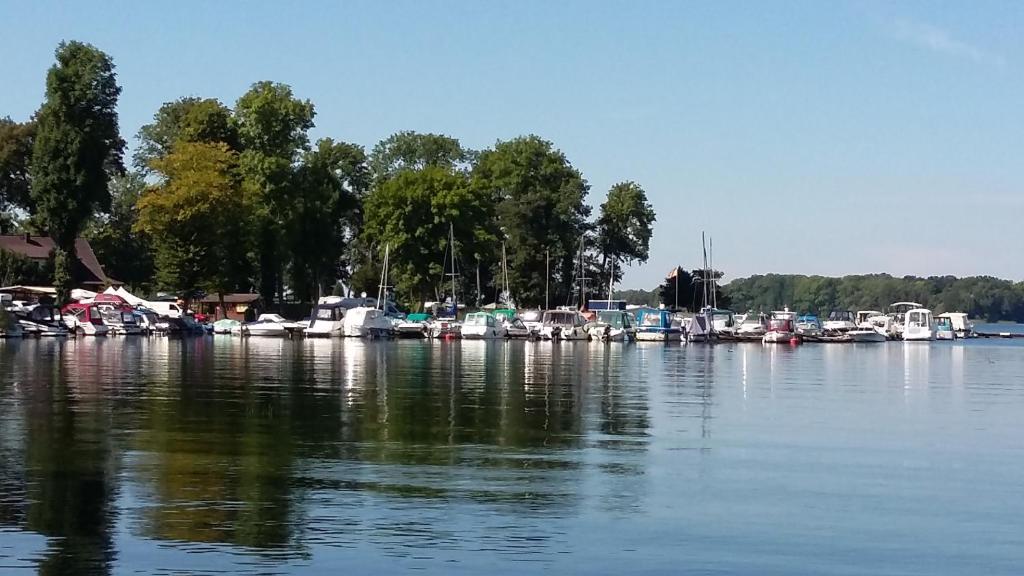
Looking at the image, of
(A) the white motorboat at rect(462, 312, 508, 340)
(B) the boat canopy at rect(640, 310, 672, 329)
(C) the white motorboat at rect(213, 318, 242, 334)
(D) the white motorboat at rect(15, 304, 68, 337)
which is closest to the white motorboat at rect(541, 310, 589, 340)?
(A) the white motorboat at rect(462, 312, 508, 340)

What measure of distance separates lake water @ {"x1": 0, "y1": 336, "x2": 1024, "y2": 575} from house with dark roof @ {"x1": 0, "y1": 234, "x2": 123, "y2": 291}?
71909mm

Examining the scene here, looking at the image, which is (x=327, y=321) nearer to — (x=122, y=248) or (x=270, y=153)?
(x=270, y=153)

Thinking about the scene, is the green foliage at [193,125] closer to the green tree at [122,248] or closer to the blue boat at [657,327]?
the green tree at [122,248]

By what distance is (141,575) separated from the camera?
45.2 ft

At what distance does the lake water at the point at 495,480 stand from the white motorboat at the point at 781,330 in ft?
→ 223

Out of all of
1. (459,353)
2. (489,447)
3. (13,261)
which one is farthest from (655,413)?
(13,261)

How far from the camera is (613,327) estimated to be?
109 m

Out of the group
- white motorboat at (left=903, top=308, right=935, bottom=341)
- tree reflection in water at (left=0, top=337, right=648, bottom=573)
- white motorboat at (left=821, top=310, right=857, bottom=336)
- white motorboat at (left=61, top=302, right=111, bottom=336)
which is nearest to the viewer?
tree reflection in water at (left=0, top=337, right=648, bottom=573)

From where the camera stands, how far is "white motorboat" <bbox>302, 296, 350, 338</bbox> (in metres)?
102

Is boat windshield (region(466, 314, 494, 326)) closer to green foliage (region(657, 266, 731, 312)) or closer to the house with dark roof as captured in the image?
the house with dark roof

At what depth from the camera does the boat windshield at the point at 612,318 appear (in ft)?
362

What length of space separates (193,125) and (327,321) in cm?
2199

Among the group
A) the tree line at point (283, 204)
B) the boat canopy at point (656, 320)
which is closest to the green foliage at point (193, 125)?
the tree line at point (283, 204)

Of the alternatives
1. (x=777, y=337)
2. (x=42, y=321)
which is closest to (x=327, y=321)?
(x=42, y=321)
